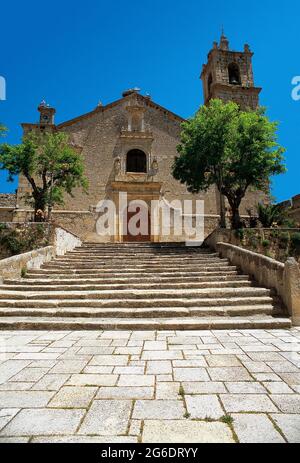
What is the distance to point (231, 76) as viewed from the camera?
63.3 feet

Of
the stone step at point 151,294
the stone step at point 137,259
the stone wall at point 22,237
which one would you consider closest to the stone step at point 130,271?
the stone step at point 137,259

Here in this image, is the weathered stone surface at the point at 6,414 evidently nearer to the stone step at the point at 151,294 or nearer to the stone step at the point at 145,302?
the stone step at the point at 145,302

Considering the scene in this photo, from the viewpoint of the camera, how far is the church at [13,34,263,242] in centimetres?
1572

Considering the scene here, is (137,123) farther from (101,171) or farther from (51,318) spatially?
(51,318)

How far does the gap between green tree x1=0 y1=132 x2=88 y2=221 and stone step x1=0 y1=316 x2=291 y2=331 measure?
25.9ft

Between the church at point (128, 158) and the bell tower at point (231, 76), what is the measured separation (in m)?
0.07

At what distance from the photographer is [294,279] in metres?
5.19

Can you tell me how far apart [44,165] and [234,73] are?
49.3 ft

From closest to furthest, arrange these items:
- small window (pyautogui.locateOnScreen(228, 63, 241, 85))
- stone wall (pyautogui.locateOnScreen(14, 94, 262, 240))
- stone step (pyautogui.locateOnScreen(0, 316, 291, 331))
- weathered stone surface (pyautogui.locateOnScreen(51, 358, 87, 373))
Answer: weathered stone surface (pyautogui.locateOnScreen(51, 358, 87, 373)) → stone step (pyautogui.locateOnScreen(0, 316, 291, 331)) → stone wall (pyautogui.locateOnScreen(14, 94, 262, 240)) → small window (pyautogui.locateOnScreen(228, 63, 241, 85))

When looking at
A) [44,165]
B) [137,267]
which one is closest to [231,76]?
[44,165]

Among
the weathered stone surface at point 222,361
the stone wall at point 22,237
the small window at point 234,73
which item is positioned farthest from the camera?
the small window at point 234,73

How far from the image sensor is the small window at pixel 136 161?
17.1m

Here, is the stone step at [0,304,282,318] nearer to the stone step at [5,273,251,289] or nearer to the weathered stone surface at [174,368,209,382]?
the stone step at [5,273,251,289]

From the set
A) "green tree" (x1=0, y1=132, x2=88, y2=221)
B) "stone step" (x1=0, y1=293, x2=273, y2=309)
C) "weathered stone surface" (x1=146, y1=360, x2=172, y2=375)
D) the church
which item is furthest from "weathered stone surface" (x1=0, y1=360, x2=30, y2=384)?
the church
